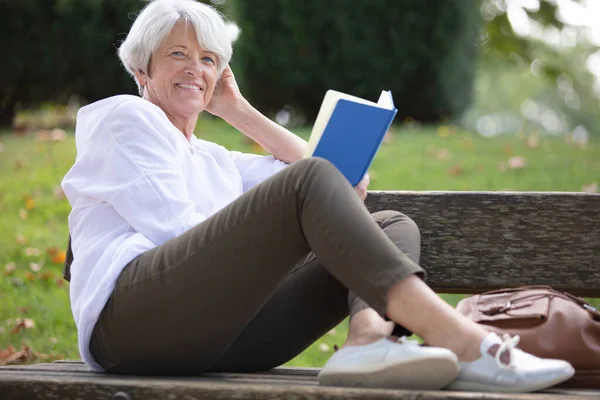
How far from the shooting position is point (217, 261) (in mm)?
2256

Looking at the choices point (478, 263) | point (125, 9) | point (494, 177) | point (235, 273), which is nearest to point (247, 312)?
point (235, 273)

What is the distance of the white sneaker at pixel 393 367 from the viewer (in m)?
2.05

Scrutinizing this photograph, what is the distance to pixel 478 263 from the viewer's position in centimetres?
304

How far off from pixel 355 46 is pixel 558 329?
6584 millimetres

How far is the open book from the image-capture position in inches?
94.6

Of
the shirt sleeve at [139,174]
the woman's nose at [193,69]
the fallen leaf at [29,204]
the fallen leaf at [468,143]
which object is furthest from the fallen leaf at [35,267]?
the fallen leaf at [468,143]

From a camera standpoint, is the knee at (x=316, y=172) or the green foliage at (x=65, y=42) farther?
the green foliage at (x=65, y=42)

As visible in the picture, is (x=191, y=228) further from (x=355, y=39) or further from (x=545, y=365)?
(x=355, y=39)

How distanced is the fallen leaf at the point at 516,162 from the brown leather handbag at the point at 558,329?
14.3ft

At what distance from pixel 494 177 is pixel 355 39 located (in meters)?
2.85

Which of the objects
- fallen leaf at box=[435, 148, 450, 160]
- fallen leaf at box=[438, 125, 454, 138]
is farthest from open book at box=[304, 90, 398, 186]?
fallen leaf at box=[438, 125, 454, 138]

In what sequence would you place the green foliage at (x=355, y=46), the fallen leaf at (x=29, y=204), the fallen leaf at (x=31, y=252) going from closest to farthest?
the fallen leaf at (x=31, y=252) → the fallen leaf at (x=29, y=204) → the green foliage at (x=355, y=46)

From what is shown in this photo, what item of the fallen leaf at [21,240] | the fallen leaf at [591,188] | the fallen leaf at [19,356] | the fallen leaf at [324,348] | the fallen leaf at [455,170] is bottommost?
the fallen leaf at [19,356]

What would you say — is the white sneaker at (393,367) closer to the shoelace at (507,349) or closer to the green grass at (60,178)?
the shoelace at (507,349)
